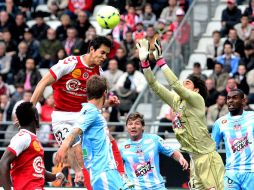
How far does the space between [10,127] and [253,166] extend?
1018cm

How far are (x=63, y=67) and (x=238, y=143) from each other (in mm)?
2870

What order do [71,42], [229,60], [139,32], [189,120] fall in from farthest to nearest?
[71,42]
[139,32]
[229,60]
[189,120]

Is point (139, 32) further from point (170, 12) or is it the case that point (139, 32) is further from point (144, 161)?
point (144, 161)

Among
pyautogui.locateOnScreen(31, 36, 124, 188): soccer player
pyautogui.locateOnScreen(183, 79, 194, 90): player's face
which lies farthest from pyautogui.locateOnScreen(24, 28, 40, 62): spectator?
pyautogui.locateOnScreen(183, 79, 194, 90): player's face

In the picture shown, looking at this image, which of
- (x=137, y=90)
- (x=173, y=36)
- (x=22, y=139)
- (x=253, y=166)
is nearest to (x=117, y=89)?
(x=137, y=90)

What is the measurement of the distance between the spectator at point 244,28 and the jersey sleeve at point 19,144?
13118 mm

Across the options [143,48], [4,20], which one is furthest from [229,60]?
[143,48]

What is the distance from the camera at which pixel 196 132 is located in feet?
47.6

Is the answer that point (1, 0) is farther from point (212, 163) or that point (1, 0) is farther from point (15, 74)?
point (212, 163)

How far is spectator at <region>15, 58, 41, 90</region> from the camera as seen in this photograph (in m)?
25.3

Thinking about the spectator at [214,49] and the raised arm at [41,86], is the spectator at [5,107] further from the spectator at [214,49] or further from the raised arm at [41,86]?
the raised arm at [41,86]

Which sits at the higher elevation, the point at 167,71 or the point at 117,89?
the point at 167,71

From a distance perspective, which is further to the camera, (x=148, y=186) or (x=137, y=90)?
(x=137, y=90)

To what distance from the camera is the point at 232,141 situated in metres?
14.8
